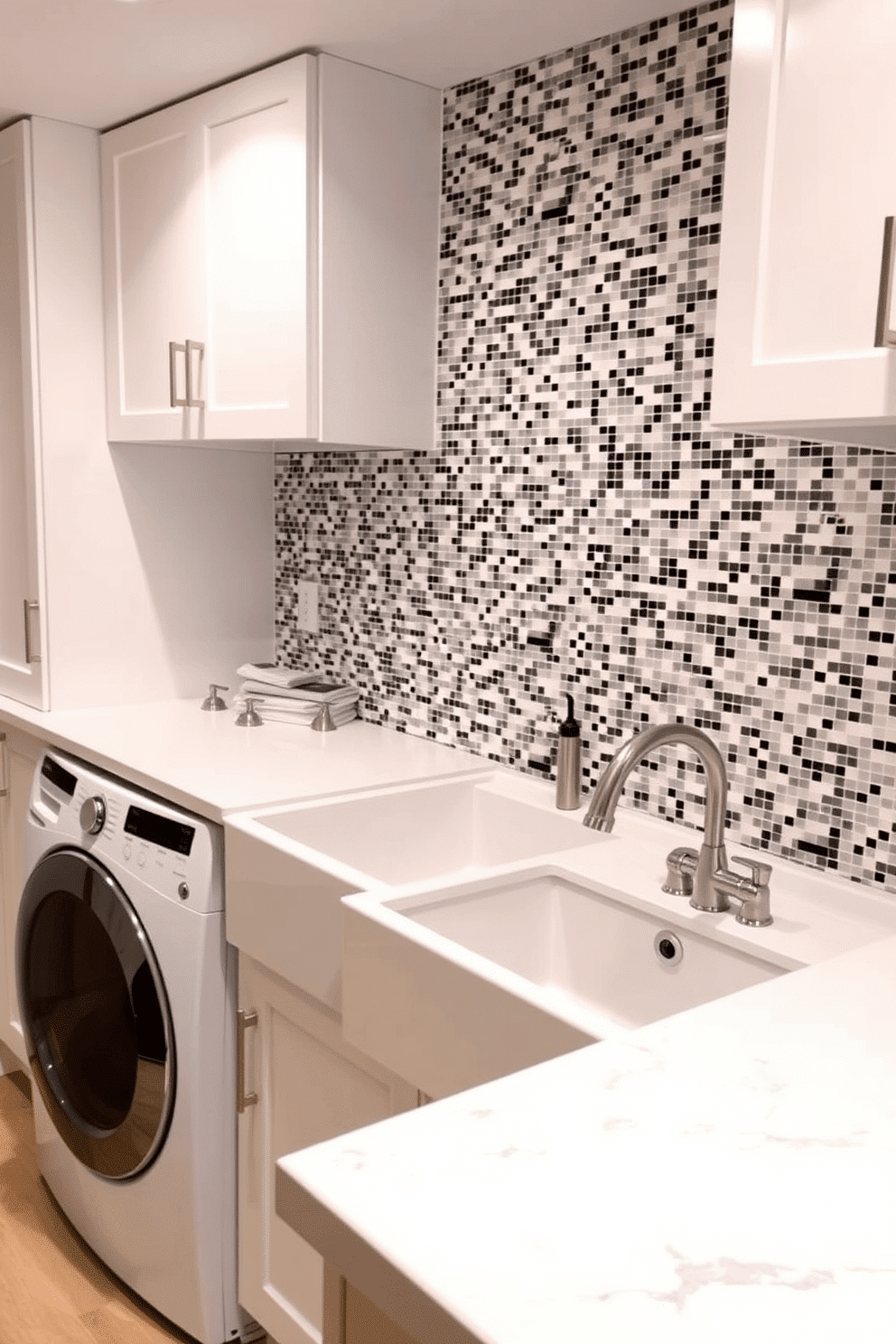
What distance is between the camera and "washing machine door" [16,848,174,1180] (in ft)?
6.43

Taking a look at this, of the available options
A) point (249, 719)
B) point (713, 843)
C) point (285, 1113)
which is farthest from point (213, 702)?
point (713, 843)

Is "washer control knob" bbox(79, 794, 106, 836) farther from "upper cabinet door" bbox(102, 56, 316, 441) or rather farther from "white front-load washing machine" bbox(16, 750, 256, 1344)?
"upper cabinet door" bbox(102, 56, 316, 441)

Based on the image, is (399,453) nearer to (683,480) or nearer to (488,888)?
(683,480)

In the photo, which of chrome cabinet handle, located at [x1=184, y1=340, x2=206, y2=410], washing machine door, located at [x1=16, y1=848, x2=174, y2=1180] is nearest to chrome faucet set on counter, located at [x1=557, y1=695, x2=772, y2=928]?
washing machine door, located at [x1=16, y1=848, x2=174, y2=1180]

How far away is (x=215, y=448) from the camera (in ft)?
8.82

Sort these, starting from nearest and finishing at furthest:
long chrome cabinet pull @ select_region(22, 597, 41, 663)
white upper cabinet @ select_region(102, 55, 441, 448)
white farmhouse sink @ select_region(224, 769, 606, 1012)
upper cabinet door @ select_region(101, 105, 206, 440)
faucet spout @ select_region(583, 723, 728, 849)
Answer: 1. faucet spout @ select_region(583, 723, 728, 849)
2. white farmhouse sink @ select_region(224, 769, 606, 1012)
3. white upper cabinet @ select_region(102, 55, 441, 448)
4. upper cabinet door @ select_region(101, 105, 206, 440)
5. long chrome cabinet pull @ select_region(22, 597, 41, 663)

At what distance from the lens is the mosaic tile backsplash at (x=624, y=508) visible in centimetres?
164

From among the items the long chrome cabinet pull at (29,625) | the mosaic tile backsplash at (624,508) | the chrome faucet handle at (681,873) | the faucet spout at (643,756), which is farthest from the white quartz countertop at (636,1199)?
the long chrome cabinet pull at (29,625)

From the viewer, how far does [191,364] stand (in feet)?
7.50

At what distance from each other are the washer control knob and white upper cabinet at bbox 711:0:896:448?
133cm

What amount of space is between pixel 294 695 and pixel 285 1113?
92 centimetres

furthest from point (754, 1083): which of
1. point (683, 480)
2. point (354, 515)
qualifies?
point (354, 515)

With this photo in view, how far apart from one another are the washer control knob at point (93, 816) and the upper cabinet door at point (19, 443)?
1.65 ft

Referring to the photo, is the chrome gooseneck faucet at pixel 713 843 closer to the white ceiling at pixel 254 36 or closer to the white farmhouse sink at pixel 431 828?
the white farmhouse sink at pixel 431 828
